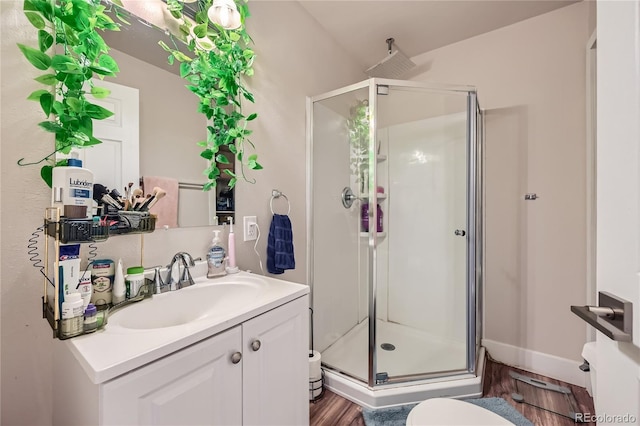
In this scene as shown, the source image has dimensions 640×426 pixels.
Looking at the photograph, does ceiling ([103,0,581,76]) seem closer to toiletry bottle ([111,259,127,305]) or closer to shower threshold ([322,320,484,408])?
toiletry bottle ([111,259,127,305])

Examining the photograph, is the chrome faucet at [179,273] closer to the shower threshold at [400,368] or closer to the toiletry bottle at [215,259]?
the toiletry bottle at [215,259]

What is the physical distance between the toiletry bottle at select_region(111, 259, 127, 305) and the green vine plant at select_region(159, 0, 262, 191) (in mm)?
500

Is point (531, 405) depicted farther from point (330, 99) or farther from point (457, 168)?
point (330, 99)

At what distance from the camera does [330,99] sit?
5.97 ft

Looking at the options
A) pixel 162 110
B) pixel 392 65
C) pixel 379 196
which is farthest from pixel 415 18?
pixel 162 110

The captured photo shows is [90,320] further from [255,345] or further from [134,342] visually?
[255,345]

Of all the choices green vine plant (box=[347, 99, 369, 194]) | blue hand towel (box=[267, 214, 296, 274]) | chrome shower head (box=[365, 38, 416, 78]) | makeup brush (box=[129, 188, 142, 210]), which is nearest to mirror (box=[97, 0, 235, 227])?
makeup brush (box=[129, 188, 142, 210])

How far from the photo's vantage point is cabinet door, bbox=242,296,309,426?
833 mm

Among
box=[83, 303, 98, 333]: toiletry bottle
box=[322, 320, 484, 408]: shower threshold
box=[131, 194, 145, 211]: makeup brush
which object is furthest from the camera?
box=[322, 320, 484, 408]: shower threshold

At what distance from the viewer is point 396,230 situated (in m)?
2.30

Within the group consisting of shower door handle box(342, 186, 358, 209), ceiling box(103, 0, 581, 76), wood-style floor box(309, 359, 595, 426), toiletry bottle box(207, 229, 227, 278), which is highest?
ceiling box(103, 0, 581, 76)

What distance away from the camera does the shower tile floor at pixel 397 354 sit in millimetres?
1694

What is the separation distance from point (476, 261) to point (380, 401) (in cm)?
105

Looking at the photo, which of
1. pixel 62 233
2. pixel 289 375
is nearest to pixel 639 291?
pixel 289 375
